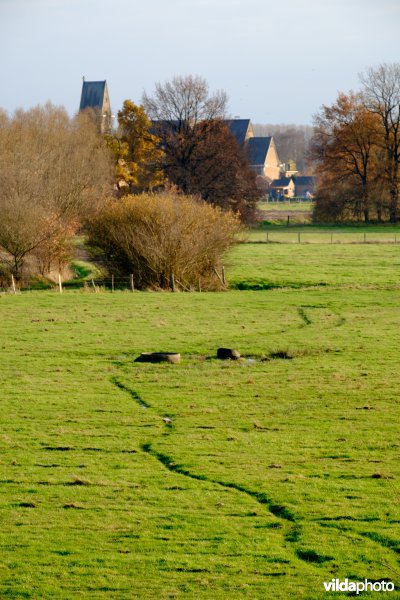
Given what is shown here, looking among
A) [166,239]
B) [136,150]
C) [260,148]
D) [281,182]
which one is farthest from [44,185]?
[260,148]

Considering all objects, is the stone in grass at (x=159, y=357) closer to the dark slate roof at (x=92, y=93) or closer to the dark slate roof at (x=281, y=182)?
the dark slate roof at (x=92, y=93)

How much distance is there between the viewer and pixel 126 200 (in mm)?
47500

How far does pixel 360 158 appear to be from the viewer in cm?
10262

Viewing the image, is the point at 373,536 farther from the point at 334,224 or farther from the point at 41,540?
the point at 334,224

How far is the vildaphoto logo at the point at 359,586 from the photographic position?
10695mm

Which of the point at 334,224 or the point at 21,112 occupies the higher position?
the point at 21,112

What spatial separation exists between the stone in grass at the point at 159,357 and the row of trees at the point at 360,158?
76709mm

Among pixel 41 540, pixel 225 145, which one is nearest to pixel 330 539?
pixel 41 540

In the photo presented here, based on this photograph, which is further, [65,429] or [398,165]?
[398,165]

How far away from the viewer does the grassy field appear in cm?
1144

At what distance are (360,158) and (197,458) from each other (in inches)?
3549

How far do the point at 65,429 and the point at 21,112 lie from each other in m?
77.2

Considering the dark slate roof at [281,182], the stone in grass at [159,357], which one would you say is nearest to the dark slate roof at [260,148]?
the dark slate roof at [281,182]

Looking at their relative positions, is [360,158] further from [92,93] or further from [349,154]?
[92,93]
